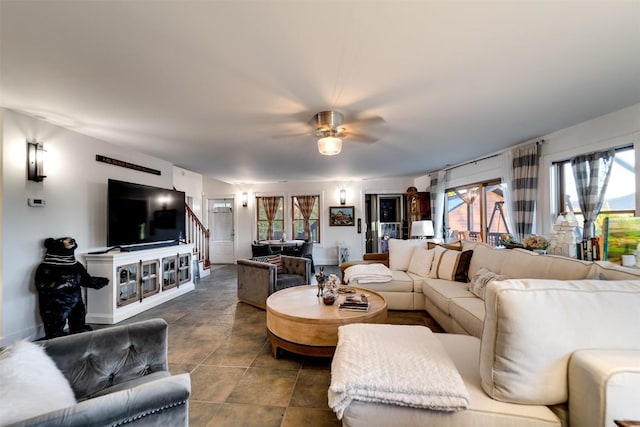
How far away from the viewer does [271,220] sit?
7.50m

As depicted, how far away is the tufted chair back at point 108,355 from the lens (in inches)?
50.3

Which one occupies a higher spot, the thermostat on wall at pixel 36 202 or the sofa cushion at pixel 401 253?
the thermostat on wall at pixel 36 202

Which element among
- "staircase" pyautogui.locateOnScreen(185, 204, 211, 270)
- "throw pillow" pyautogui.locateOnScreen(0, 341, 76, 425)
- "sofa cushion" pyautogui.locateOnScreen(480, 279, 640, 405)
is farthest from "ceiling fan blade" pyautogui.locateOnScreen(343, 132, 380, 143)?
"staircase" pyautogui.locateOnScreen(185, 204, 211, 270)

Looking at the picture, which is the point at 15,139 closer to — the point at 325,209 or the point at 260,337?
the point at 260,337

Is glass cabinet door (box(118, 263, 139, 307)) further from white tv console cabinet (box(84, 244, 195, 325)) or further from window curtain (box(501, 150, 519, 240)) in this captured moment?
window curtain (box(501, 150, 519, 240))

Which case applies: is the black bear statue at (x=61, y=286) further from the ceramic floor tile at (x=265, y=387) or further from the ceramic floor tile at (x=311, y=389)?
the ceramic floor tile at (x=311, y=389)

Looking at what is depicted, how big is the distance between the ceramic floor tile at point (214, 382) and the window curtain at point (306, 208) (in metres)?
5.23

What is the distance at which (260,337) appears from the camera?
2.86 m

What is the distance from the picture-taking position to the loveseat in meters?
1.02

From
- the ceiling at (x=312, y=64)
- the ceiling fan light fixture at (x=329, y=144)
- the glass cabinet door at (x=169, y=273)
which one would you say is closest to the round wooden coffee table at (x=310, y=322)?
the ceiling fan light fixture at (x=329, y=144)

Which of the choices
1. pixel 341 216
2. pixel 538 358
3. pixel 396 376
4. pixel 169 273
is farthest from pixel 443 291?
pixel 341 216

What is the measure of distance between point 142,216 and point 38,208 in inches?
46.3

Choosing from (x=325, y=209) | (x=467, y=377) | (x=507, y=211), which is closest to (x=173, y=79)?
(x=467, y=377)

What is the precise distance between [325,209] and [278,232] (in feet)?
5.04
